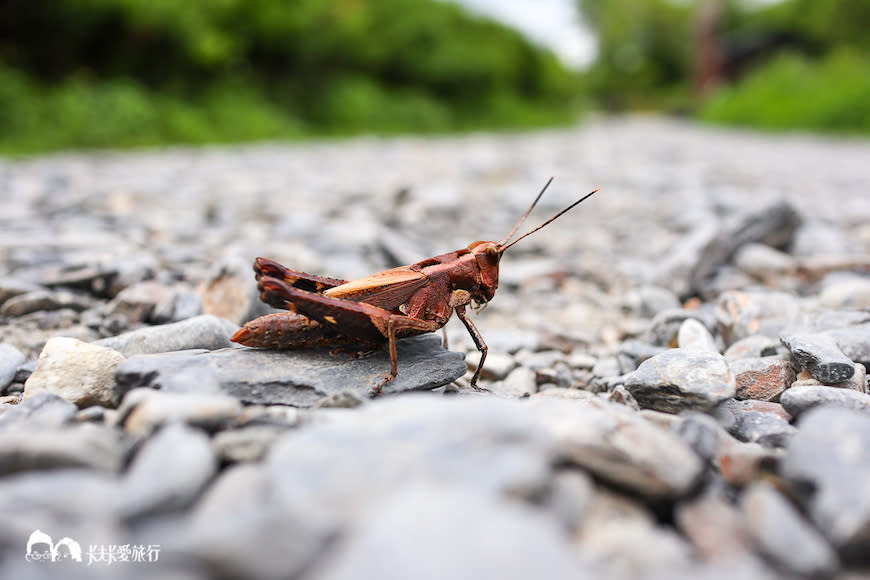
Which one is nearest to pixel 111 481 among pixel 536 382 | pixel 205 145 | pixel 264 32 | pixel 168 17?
pixel 536 382

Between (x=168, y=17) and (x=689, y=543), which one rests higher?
(x=168, y=17)

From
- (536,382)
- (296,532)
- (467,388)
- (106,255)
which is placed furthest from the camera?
(106,255)

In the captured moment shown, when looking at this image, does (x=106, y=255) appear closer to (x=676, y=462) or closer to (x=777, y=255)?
(x=676, y=462)

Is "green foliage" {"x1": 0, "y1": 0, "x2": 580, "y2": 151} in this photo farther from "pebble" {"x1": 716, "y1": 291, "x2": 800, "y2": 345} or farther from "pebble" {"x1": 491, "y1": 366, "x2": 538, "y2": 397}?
"pebble" {"x1": 716, "y1": 291, "x2": 800, "y2": 345}

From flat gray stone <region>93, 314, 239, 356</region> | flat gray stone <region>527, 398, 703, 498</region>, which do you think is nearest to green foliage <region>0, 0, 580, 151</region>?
flat gray stone <region>93, 314, 239, 356</region>

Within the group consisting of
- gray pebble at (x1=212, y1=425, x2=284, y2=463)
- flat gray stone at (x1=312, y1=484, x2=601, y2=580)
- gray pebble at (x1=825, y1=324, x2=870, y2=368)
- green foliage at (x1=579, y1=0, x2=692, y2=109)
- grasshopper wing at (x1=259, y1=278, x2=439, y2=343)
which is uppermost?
green foliage at (x1=579, y1=0, x2=692, y2=109)

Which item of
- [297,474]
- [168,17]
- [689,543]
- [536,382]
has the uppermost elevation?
[168,17]

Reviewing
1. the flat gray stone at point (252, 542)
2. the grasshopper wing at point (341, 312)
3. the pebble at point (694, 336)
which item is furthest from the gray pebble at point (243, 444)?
the pebble at point (694, 336)
